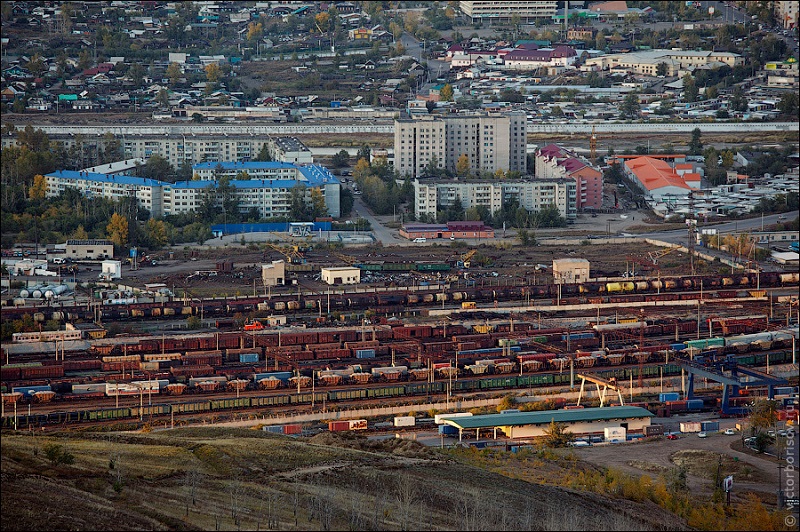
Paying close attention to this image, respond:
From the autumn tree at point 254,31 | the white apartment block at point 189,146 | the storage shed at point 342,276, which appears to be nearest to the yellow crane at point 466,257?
the storage shed at point 342,276

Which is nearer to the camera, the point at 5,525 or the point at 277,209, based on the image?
the point at 5,525

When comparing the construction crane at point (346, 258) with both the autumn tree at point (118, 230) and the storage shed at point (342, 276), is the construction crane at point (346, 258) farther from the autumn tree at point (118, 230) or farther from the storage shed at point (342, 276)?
the autumn tree at point (118, 230)

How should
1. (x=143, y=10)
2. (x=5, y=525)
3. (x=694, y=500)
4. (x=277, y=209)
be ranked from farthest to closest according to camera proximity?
(x=143, y=10), (x=277, y=209), (x=694, y=500), (x=5, y=525)

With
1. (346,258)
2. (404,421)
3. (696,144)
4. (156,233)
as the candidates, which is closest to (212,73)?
(696,144)

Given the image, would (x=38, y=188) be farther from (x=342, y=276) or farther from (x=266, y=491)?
(x=266, y=491)

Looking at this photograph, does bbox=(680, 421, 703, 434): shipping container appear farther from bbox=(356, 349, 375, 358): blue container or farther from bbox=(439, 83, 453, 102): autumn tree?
bbox=(439, 83, 453, 102): autumn tree

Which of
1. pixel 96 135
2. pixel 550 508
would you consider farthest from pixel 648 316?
pixel 96 135

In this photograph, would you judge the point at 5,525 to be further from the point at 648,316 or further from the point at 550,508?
the point at 648,316
